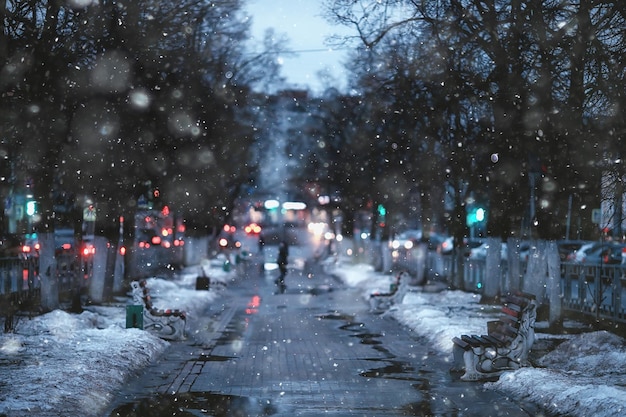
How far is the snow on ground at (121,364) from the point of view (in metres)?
10.9

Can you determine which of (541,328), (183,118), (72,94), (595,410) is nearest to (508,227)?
(541,328)

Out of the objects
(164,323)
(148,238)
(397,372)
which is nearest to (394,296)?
(164,323)

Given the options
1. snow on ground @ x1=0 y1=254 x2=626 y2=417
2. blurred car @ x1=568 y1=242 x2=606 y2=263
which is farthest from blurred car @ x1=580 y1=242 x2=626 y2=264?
snow on ground @ x1=0 y1=254 x2=626 y2=417

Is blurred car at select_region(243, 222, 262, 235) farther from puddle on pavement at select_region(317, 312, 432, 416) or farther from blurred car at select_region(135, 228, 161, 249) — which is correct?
puddle on pavement at select_region(317, 312, 432, 416)

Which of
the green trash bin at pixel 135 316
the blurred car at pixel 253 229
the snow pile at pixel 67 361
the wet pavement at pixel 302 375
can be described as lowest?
the wet pavement at pixel 302 375

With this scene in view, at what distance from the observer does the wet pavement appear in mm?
11672

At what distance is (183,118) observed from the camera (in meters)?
28.2

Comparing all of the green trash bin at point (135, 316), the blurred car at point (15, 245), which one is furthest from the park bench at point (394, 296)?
the blurred car at point (15, 245)

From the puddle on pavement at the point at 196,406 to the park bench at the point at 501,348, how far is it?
11.5 feet

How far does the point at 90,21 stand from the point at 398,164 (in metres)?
18.7

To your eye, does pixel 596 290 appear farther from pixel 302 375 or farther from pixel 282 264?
pixel 282 264

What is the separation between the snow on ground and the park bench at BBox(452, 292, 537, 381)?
57cm

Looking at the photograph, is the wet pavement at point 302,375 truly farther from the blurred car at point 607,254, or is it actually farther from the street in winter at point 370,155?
the blurred car at point 607,254

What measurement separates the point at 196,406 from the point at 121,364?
280 cm
